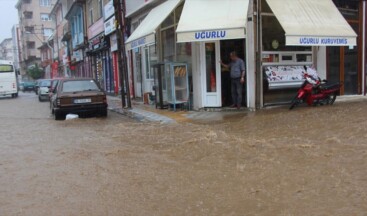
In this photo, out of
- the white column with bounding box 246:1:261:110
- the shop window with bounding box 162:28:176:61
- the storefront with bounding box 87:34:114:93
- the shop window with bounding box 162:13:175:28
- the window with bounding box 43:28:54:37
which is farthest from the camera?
the window with bounding box 43:28:54:37

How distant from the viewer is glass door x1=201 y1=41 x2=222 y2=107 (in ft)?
42.5

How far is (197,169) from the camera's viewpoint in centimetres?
646

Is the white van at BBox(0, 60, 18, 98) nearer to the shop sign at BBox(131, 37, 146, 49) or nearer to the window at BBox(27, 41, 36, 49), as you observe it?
the shop sign at BBox(131, 37, 146, 49)

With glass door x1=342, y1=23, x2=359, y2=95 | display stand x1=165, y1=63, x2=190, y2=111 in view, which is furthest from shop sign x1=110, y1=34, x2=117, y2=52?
glass door x1=342, y1=23, x2=359, y2=95

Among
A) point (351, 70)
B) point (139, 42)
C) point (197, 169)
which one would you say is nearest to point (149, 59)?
point (139, 42)

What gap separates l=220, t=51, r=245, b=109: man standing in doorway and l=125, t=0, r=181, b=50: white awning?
2608 mm

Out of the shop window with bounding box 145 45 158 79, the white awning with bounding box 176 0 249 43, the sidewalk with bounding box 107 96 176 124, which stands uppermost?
the white awning with bounding box 176 0 249 43

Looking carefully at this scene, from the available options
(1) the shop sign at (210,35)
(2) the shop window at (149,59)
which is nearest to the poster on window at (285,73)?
(1) the shop sign at (210,35)

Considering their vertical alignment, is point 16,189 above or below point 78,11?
below

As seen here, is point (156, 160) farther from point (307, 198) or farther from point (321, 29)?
point (321, 29)

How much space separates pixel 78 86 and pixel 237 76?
5411 mm

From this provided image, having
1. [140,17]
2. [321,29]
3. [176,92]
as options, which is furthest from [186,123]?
[140,17]

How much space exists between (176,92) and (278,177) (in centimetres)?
833

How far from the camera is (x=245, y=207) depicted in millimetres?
4785
